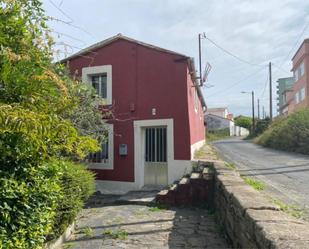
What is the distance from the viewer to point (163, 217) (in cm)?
745

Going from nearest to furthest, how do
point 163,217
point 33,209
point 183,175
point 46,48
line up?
point 33,209 < point 46,48 < point 163,217 < point 183,175

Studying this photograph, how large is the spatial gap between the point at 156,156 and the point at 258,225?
339 inches

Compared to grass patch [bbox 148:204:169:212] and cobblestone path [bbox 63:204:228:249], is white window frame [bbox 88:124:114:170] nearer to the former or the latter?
cobblestone path [bbox 63:204:228:249]

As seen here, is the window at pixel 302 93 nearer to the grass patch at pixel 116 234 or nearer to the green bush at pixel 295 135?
the green bush at pixel 295 135

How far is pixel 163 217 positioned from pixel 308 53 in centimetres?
3093

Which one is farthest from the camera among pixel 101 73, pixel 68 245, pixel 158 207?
pixel 101 73

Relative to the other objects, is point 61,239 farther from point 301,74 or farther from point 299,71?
point 299,71

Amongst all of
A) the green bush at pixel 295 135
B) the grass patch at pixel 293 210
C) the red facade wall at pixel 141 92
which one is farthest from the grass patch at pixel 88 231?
the green bush at pixel 295 135

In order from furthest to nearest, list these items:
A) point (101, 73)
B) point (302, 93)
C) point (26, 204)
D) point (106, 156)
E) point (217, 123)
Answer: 1. point (217, 123)
2. point (302, 93)
3. point (101, 73)
4. point (106, 156)
5. point (26, 204)

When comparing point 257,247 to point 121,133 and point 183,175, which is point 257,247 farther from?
point 121,133

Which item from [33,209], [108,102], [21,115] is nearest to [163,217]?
[33,209]

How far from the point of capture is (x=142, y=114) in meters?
11.6

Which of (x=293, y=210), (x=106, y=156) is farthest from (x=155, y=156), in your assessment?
(x=293, y=210)

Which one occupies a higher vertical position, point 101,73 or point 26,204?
point 101,73
